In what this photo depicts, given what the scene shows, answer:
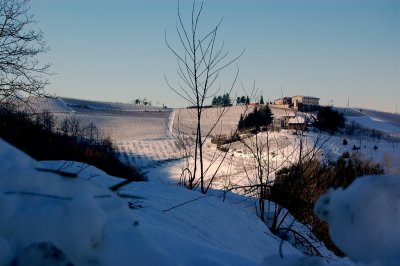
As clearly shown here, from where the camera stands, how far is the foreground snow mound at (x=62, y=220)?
98 centimetres

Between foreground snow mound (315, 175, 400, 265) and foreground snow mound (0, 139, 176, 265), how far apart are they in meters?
0.42

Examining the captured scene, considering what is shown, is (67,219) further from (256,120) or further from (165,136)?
(165,136)

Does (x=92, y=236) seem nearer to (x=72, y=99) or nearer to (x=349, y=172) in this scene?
(x=349, y=172)

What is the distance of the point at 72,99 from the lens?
87.3m

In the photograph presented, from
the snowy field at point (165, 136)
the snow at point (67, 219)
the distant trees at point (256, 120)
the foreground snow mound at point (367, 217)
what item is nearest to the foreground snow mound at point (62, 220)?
the snow at point (67, 219)

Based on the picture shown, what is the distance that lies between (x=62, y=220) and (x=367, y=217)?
0.64 meters

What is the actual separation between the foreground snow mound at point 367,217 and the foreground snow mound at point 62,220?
419 millimetres

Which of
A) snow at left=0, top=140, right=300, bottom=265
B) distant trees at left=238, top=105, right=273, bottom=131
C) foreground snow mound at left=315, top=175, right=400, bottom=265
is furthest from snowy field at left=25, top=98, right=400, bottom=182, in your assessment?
snow at left=0, top=140, right=300, bottom=265

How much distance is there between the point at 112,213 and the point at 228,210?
2.86 m

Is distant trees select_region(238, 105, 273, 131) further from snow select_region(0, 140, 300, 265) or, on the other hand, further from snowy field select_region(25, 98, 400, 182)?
snowy field select_region(25, 98, 400, 182)

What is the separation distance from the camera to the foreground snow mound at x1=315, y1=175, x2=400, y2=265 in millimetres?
1026

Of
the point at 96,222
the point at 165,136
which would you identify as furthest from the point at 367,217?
the point at 165,136

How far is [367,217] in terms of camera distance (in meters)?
1.03

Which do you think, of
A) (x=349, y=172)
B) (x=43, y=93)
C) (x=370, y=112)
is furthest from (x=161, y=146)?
(x=370, y=112)
